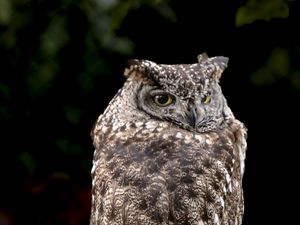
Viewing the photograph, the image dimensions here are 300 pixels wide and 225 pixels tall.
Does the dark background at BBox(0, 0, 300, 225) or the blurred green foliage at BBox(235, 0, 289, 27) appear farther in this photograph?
the dark background at BBox(0, 0, 300, 225)

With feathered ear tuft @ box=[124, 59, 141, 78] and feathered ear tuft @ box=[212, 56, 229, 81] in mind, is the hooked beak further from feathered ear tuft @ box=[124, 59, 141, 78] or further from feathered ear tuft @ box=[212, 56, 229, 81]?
feathered ear tuft @ box=[124, 59, 141, 78]

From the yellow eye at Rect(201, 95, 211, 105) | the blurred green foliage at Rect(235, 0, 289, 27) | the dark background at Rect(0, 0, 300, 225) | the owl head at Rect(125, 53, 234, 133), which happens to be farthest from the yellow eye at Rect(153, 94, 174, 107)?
the dark background at Rect(0, 0, 300, 225)

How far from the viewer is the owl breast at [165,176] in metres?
4.16

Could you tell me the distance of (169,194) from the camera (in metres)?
4.17

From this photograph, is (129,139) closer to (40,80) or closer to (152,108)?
(152,108)

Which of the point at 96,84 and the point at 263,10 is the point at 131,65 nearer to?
the point at 263,10

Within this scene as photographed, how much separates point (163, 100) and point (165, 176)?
0.35 metres

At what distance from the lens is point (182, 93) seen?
4.39m

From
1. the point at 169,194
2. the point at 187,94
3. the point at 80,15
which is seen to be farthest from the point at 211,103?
the point at 80,15

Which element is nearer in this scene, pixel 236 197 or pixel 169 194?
pixel 169 194

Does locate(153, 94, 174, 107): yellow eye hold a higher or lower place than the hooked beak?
higher

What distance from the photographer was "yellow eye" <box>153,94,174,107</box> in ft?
14.5

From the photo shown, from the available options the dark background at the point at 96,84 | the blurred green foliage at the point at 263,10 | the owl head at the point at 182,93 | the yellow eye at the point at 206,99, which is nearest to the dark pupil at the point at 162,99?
the owl head at the point at 182,93

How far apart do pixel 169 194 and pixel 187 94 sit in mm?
408
